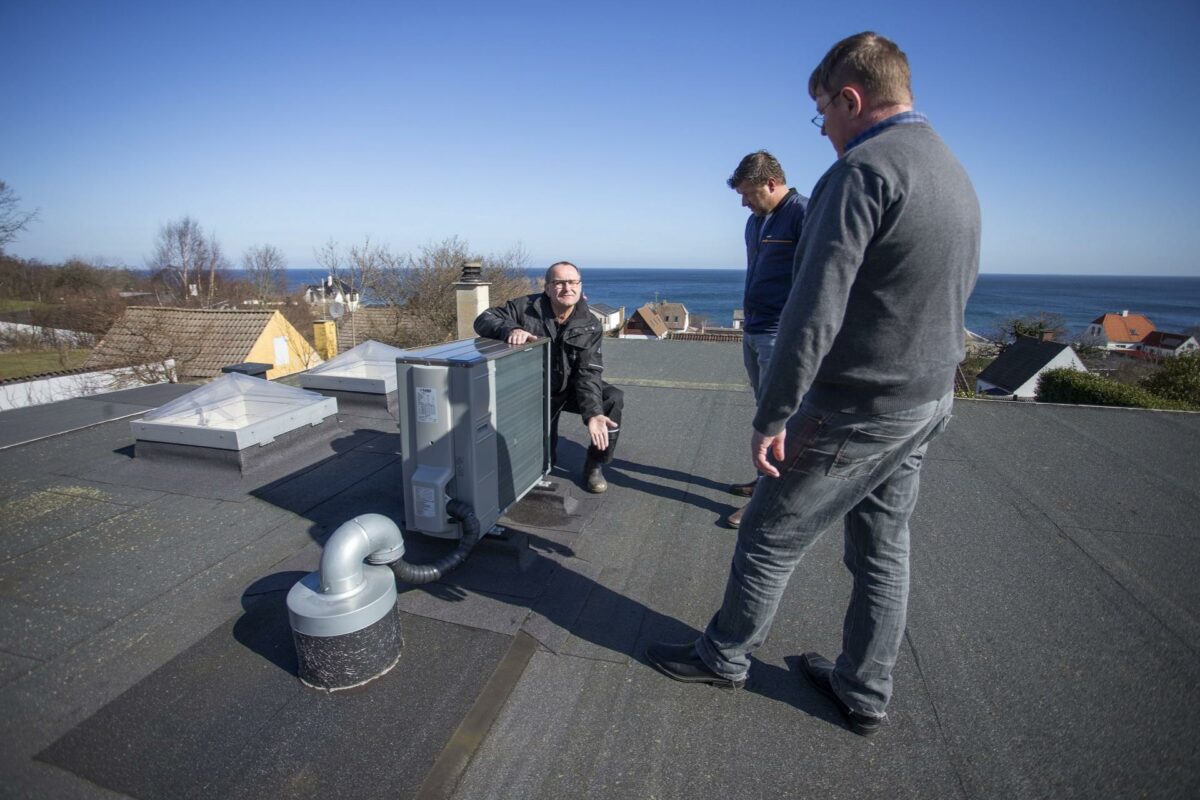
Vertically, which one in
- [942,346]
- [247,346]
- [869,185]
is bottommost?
[247,346]

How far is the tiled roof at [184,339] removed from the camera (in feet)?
56.2

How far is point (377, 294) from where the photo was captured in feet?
62.2

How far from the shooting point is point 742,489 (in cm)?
355

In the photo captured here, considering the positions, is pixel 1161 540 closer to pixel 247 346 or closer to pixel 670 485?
pixel 670 485

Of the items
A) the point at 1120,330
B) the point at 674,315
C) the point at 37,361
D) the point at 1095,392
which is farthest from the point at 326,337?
the point at 1120,330

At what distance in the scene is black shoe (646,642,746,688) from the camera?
75.2 inches

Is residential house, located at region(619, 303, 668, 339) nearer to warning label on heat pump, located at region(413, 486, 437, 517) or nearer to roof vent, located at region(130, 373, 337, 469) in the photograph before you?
roof vent, located at region(130, 373, 337, 469)

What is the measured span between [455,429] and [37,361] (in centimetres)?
3274

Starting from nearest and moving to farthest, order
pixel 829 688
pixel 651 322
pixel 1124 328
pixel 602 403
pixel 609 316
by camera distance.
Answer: pixel 829 688
pixel 602 403
pixel 609 316
pixel 651 322
pixel 1124 328

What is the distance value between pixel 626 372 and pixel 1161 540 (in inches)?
204

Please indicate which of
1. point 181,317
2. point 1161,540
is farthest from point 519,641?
point 181,317

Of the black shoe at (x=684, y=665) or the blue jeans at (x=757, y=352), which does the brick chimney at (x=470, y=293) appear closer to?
the blue jeans at (x=757, y=352)

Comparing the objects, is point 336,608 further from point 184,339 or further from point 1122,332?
point 1122,332

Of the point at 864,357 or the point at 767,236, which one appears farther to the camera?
the point at 767,236
